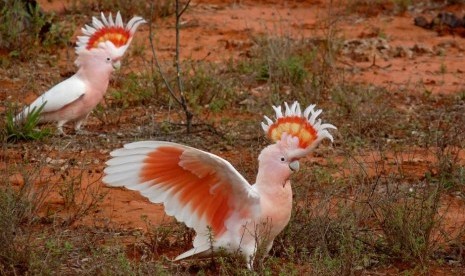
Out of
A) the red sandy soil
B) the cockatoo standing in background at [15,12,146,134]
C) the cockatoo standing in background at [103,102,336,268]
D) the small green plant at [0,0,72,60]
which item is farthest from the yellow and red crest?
the cockatoo standing in background at [103,102,336,268]

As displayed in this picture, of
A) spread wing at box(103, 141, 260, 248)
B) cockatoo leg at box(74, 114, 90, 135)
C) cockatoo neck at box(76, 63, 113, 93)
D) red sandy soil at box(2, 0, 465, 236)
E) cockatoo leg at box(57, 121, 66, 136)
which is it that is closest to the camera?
spread wing at box(103, 141, 260, 248)

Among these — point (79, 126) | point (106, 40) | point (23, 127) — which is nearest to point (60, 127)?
point (79, 126)

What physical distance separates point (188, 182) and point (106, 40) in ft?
8.23

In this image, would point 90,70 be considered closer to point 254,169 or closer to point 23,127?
point 23,127

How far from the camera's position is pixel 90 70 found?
23.6ft

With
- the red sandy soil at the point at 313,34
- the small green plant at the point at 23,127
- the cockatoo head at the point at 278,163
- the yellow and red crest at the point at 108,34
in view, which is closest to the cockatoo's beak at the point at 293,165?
the cockatoo head at the point at 278,163

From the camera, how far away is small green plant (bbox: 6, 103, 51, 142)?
7035 mm

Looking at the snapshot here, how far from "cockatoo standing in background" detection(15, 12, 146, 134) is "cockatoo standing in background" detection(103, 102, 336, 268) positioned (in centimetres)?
240

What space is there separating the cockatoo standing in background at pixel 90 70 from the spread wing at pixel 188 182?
2.40 m

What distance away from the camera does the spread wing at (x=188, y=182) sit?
188 inches

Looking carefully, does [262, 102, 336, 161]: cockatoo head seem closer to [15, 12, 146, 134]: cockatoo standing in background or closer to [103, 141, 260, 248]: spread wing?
[103, 141, 260, 248]: spread wing

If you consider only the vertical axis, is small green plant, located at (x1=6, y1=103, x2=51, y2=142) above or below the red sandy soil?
above

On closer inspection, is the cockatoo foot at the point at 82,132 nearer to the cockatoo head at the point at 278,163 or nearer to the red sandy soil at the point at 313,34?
the red sandy soil at the point at 313,34

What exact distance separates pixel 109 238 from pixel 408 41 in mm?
5774
